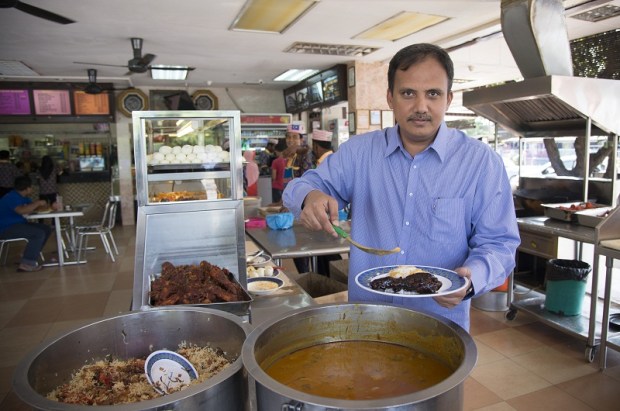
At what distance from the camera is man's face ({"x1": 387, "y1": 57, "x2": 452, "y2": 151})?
5.12ft

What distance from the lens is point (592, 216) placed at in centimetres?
366

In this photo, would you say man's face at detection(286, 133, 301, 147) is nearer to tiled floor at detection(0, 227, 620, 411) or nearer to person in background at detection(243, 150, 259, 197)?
person in background at detection(243, 150, 259, 197)

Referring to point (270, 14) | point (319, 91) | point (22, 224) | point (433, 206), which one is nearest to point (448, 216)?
point (433, 206)

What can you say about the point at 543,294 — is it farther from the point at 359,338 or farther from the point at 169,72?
the point at 169,72

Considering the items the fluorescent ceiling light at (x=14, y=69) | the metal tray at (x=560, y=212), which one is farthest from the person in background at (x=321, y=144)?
the fluorescent ceiling light at (x=14, y=69)

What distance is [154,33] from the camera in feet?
18.5

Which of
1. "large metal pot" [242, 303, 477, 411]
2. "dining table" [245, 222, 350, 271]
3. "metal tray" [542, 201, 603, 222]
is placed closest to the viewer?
"large metal pot" [242, 303, 477, 411]

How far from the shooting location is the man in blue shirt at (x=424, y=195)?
5.12 ft

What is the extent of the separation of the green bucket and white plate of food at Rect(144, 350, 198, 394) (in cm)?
378

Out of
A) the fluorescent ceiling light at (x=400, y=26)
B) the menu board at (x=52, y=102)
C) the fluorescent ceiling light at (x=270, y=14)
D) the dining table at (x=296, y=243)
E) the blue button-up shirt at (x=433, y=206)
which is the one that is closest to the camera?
the blue button-up shirt at (x=433, y=206)

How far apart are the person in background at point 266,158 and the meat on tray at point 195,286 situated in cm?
834

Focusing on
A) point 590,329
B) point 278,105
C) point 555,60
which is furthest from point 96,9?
point 278,105

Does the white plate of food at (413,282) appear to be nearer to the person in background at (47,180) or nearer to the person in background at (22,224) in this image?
the person in background at (22,224)

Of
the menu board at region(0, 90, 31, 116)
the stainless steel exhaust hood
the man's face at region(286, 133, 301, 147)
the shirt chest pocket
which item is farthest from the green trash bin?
the menu board at region(0, 90, 31, 116)
